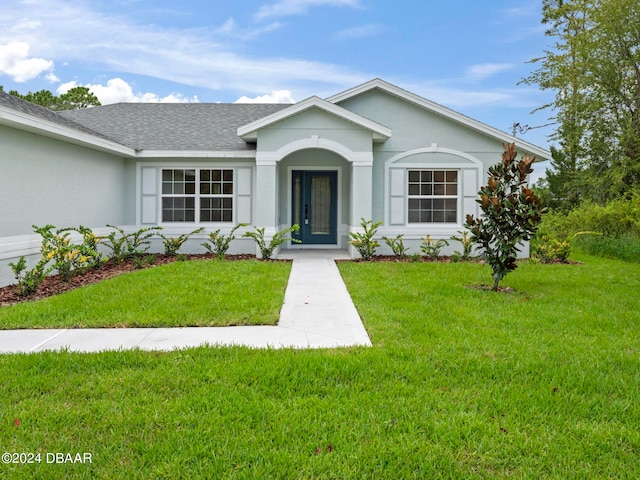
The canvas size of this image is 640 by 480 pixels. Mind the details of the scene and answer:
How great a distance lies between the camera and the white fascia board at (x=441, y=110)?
12.7 meters

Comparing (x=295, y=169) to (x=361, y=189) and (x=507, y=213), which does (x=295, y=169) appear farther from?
(x=507, y=213)

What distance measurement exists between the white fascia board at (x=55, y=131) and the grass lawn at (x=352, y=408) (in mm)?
5318

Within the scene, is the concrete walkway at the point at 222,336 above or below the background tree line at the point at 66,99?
below

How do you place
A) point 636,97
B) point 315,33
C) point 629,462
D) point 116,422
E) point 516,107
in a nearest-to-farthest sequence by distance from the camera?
point 629,462 → point 116,422 → point 315,33 → point 636,97 → point 516,107

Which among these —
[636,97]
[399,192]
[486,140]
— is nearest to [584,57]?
[636,97]

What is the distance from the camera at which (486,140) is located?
43.0ft

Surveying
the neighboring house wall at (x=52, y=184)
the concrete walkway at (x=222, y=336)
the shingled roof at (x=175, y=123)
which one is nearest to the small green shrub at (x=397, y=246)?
the shingled roof at (x=175, y=123)

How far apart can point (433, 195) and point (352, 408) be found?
1059cm

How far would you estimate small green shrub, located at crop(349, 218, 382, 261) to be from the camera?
39.0 ft

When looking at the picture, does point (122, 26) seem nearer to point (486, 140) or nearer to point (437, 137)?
point (437, 137)

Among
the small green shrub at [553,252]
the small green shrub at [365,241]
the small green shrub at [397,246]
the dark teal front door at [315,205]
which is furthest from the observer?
the dark teal front door at [315,205]

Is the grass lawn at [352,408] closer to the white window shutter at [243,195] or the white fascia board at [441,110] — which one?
the white fascia board at [441,110]

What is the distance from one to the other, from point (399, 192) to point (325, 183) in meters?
2.60

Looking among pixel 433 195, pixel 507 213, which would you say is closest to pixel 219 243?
pixel 433 195
